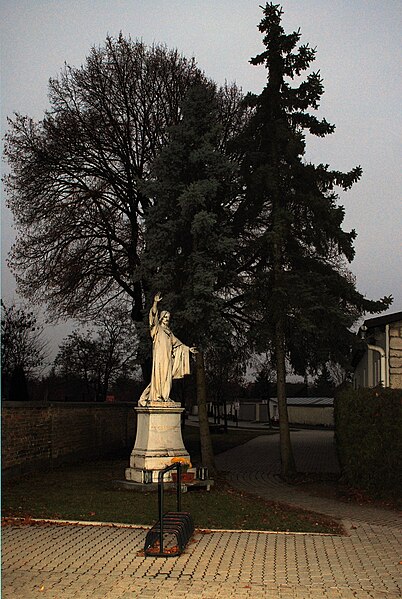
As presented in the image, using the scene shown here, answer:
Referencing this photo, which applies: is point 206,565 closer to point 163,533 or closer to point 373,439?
point 163,533

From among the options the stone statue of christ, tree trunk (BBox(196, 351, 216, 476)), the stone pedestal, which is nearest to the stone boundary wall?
the stone pedestal

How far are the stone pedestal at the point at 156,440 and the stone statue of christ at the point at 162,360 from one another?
291 mm

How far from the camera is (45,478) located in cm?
1792

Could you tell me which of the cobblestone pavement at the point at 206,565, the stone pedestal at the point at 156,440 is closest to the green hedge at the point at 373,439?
the cobblestone pavement at the point at 206,565

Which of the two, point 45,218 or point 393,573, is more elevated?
point 45,218

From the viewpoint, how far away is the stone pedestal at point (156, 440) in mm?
15875

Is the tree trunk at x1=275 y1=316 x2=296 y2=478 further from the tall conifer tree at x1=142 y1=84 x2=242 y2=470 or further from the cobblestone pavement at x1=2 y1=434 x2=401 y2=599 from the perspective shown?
the cobblestone pavement at x1=2 y1=434 x2=401 y2=599

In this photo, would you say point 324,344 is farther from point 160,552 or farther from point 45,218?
point 160,552

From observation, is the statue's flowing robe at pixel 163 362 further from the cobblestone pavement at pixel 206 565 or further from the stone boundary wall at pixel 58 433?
the cobblestone pavement at pixel 206 565

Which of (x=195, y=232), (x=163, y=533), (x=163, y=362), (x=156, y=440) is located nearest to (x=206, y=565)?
(x=163, y=533)

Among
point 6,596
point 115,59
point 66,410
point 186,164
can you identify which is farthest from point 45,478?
point 115,59

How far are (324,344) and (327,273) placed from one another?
2.05 m

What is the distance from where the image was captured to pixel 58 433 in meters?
21.8

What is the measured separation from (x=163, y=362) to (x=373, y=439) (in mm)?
4981
